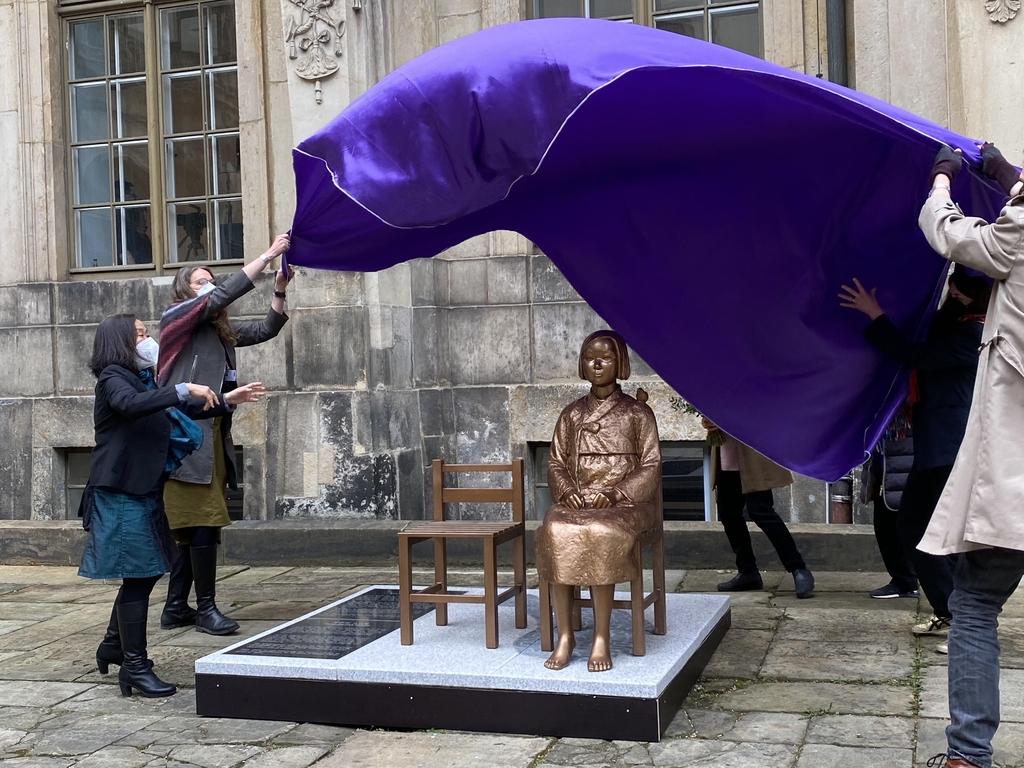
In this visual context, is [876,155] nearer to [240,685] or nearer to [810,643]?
[810,643]

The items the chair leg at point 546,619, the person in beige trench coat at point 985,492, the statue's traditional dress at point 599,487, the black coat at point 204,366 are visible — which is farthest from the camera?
the black coat at point 204,366

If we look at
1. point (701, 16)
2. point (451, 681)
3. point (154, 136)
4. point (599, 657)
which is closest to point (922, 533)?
point (599, 657)

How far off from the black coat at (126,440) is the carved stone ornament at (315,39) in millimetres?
4207

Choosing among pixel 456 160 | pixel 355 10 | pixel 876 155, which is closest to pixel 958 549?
pixel 876 155

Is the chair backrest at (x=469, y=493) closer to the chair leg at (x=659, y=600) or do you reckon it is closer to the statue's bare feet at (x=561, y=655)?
the chair leg at (x=659, y=600)

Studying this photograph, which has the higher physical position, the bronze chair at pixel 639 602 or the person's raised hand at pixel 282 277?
the person's raised hand at pixel 282 277

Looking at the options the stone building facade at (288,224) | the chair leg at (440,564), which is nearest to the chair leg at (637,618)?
the chair leg at (440,564)

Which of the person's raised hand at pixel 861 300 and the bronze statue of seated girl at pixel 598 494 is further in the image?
the person's raised hand at pixel 861 300

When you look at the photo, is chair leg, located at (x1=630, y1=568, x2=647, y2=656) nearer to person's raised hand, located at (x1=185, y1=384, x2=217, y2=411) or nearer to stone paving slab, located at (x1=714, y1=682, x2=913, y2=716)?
stone paving slab, located at (x1=714, y1=682, x2=913, y2=716)

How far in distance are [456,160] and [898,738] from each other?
2.64 meters

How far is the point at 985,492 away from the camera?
341 cm

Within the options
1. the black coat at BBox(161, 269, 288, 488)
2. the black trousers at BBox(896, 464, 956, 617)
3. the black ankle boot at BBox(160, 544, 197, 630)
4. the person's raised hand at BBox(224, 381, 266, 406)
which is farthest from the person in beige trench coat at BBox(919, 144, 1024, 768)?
the black ankle boot at BBox(160, 544, 197, 630)

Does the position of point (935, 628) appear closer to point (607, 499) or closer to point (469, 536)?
point (607, 499)

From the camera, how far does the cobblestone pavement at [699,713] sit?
407cm
